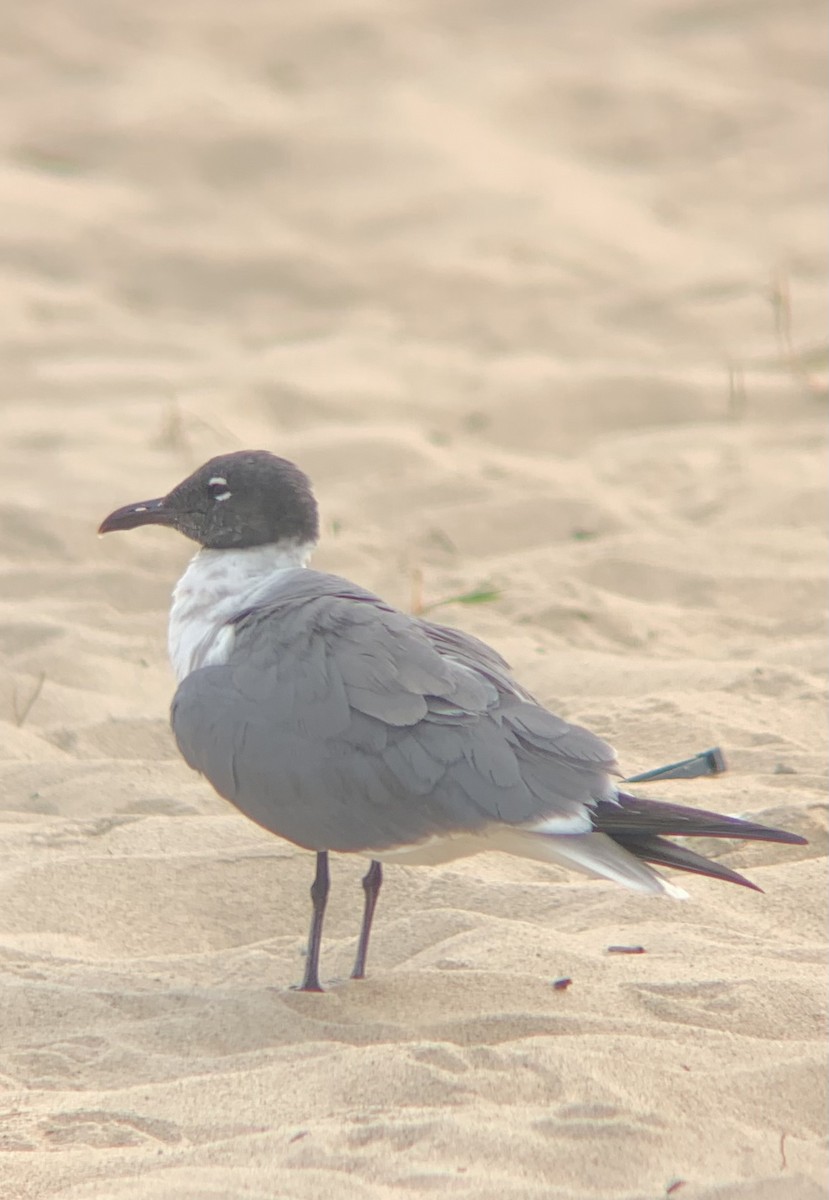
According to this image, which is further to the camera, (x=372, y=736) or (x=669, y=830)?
(x=372, y=736)

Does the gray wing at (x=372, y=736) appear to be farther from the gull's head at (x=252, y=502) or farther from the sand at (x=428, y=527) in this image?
the gull's head at (x=252, y=502)

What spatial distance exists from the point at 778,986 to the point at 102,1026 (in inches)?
48.4

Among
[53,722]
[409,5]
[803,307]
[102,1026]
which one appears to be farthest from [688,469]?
[409,5]

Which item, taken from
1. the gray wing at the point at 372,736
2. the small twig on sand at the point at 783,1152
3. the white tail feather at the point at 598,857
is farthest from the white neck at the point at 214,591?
the small twig on sand at the point at 783,1152

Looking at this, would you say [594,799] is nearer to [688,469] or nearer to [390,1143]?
[390,1143]

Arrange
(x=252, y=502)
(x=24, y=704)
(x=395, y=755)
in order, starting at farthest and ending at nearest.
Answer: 1. (x=24, y=704)
2. (x=252, y=502)
3. (x=395, y=755)

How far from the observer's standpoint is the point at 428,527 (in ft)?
21.4

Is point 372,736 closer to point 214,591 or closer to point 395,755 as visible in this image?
point 395,755

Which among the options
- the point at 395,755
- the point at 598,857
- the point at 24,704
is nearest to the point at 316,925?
the point at 395,755

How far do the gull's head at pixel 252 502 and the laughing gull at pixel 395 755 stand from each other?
0.47 metres

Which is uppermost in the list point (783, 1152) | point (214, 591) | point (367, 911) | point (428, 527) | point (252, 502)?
point (252, 502)

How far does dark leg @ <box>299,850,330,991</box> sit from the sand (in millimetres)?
61

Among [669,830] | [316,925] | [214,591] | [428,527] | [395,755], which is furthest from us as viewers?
[428,527]

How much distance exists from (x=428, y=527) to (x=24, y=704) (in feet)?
6.76
